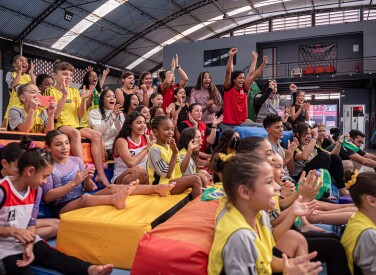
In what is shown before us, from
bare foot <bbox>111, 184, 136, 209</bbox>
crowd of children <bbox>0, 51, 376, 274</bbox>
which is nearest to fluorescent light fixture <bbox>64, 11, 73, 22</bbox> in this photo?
crowd of children <bbox>0, 51, 376, 274</bbox>

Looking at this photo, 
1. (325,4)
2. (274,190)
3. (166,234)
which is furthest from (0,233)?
(325,4)

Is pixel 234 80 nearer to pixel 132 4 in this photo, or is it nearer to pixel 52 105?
pixel 52 105

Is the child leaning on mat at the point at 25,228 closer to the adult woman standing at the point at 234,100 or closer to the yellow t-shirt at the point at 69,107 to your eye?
the yellow t-shirt at the point at 69,107

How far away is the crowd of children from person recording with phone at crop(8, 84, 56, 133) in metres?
0.01

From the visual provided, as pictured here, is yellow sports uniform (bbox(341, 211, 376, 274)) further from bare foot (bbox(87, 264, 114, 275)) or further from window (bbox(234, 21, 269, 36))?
window (bbox(234, 21, 269, 36))

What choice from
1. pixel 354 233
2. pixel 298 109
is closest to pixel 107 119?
pixel 354 233

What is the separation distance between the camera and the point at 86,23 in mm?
14922

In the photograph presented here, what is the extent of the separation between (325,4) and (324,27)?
335cm

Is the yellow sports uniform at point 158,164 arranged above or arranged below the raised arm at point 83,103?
below

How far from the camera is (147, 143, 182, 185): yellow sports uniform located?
3.12m

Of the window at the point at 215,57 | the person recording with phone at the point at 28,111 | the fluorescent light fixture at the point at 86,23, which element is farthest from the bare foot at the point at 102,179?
the window at the point at 215,57

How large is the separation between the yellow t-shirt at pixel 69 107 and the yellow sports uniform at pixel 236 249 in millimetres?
2933

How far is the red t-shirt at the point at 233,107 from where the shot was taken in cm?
500

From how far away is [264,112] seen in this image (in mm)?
5598
